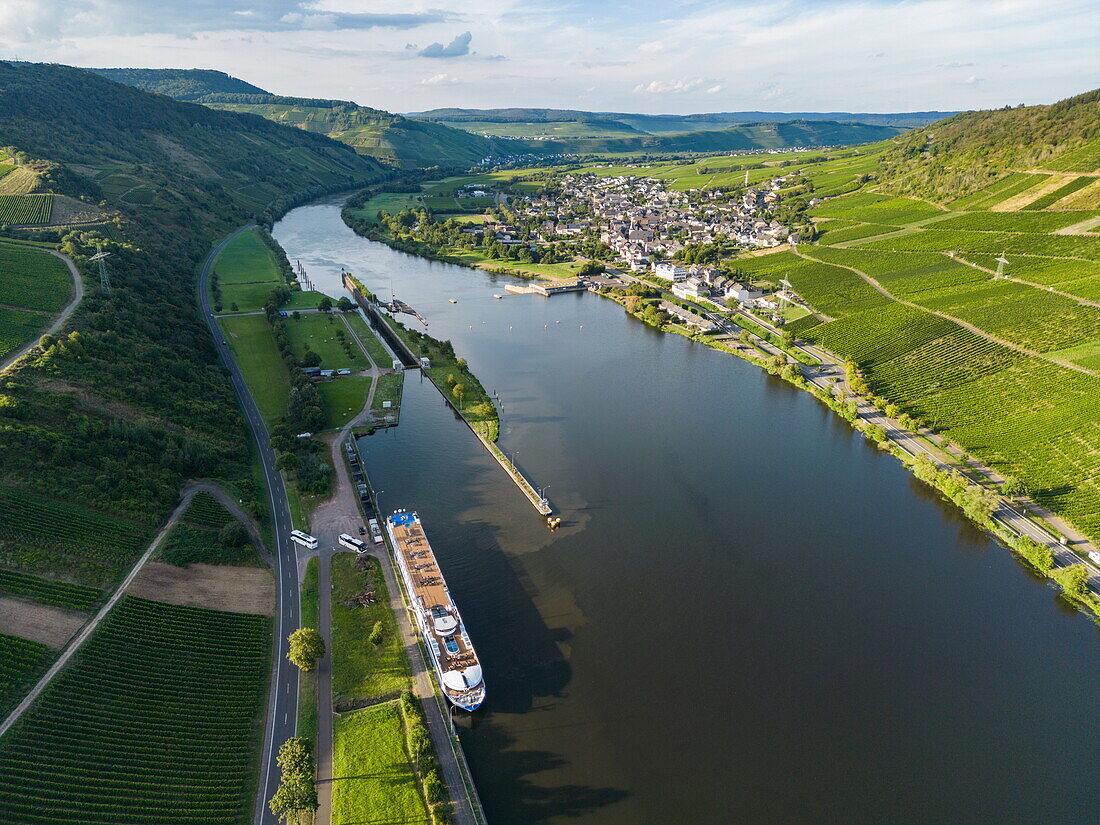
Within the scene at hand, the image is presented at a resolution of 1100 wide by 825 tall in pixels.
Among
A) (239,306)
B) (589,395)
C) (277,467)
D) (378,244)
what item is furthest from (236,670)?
(378,244)

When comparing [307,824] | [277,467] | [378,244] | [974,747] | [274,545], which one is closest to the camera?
[307,824]

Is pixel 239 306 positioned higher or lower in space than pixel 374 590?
higher

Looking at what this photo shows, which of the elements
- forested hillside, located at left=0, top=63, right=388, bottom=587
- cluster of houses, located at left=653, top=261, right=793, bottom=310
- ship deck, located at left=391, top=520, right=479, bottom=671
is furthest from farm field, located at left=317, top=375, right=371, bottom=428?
cluster of houses, located at left=653, top=261, right=793, bottom=310

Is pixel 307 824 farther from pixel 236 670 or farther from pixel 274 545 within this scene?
pixel 274 545

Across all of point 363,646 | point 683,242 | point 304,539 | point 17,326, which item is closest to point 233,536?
point 304,539

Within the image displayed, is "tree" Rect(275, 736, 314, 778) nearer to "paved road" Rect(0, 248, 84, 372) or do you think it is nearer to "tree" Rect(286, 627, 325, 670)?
"tree" Rect(286, 627, 325, 670)

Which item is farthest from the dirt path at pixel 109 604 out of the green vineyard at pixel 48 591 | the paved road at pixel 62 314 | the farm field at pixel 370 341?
the farm field at pixel 370 341

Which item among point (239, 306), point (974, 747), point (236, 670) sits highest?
point (239, 306)
